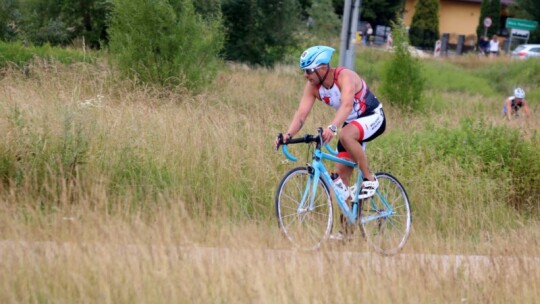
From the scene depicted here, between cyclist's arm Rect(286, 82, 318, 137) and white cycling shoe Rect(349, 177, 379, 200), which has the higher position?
cyclist's arm Rect(286, 82, 318, 137)

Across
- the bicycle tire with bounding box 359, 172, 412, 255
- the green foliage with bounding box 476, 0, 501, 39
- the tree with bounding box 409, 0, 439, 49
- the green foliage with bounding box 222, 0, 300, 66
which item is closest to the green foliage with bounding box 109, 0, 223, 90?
the bicycle tire with bounding box 359, 172, 412, 255

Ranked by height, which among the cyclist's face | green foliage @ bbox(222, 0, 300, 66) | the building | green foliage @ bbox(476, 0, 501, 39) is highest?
the cyclist's face

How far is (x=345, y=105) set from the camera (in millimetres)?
7062

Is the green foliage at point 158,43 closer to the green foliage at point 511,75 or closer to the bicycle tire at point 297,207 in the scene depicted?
the bicycle tire at point 297,207

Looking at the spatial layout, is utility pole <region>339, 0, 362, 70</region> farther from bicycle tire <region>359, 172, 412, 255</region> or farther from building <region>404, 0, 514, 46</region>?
building <region>404, 0, 514, 46</region>

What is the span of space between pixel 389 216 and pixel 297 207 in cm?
108

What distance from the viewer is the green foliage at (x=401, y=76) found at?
17.9 m

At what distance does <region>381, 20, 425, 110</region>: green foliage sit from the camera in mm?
17906

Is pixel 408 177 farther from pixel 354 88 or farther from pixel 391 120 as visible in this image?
pixel 391 120

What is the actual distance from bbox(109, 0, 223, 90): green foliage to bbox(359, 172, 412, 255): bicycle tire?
717cm

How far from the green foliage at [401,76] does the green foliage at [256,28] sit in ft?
37.9

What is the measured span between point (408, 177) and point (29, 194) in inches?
173

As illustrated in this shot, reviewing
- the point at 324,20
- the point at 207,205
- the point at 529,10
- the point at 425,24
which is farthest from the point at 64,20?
the point at 425,24

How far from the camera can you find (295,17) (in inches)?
1198
